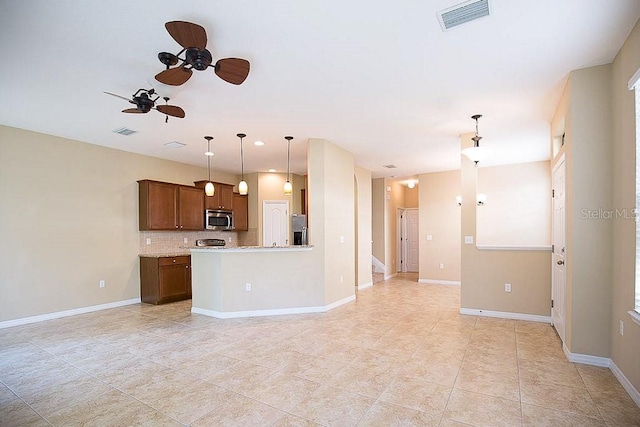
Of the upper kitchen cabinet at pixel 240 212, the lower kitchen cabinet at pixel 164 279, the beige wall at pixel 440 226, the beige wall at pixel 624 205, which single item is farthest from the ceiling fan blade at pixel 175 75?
the beige wall at pixel 440 226

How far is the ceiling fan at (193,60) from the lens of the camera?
85.3 inches

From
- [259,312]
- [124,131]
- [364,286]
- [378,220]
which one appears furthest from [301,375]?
[378,220]

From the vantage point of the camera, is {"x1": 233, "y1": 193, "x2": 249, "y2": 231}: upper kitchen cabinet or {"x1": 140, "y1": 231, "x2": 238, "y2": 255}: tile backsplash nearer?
{"x1": 140, "y1": 231, "x2": 238, "y2": 255}: tile backsplash

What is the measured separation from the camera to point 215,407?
2.40 metres

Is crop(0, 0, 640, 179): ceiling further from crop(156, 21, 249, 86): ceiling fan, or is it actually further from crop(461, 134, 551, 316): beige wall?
crop(461, 134, 551, 316): beige wall

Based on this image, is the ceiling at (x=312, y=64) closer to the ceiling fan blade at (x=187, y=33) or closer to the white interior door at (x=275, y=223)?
the ceiling fan blade at (x=187, y=33)

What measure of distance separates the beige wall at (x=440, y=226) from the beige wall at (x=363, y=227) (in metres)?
1.61

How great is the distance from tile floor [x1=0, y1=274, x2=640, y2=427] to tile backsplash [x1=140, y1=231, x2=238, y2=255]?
1892 mm

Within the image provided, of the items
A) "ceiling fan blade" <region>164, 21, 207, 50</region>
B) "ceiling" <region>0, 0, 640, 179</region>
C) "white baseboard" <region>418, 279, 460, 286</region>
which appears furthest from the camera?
"white baseboard" <region>418, 279, 460, 286</region>

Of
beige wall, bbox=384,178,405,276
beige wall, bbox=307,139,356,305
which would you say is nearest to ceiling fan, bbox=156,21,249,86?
beige wall, bbox=307,139,356,305

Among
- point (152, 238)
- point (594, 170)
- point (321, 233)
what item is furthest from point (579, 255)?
point (152, 238)

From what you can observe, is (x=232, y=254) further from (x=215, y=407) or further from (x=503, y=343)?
(x=503, y=343)

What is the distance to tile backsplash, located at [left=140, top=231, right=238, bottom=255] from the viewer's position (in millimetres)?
6320

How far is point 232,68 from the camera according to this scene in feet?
8.33
